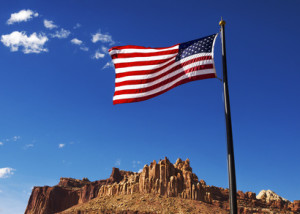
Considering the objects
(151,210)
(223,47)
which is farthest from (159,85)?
(151,210)

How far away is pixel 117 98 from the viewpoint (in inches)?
669

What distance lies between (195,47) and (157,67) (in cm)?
264

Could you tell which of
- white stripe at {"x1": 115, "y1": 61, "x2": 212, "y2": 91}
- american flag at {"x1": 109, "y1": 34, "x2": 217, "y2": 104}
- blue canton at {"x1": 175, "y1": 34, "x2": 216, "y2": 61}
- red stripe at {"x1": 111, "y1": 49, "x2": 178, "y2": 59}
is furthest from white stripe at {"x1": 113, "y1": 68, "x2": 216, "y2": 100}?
red stripe at {"x1": 111, "y1": 49, "x2": 178, "y2": 59}

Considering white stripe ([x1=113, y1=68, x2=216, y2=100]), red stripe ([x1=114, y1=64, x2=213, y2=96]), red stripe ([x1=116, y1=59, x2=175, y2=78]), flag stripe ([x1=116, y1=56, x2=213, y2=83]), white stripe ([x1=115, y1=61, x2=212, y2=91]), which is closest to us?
white stripe ([x1=113, y1=68, x2=216, y2=100])

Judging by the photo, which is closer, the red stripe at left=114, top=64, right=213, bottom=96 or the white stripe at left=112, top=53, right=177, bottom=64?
the red stripe at left=114, top=64, right=213, bottom=96

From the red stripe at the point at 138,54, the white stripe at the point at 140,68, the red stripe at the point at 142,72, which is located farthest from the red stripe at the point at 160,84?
the red stripe at the point at 138,54

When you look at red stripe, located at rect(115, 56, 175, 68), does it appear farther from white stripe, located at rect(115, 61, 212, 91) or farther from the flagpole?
the flagpole

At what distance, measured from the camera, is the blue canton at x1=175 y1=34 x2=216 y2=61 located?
48.0 ft

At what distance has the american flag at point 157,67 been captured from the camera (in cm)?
1462

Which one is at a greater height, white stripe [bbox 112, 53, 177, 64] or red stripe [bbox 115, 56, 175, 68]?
white stripe [bbox 112, 53, 177, 64]

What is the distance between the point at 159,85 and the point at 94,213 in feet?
503

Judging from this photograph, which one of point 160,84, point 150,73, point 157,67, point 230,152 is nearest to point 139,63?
point 150,73

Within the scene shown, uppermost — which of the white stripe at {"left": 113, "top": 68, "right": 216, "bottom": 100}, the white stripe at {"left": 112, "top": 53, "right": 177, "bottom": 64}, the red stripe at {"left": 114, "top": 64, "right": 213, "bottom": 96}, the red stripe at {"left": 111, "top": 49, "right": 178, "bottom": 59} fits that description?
the red stripe at {"left": 111, "top": 49, "right": 178, "bottom": 59}

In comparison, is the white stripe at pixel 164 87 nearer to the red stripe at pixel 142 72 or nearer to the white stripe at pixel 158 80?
the white stripe at pixel 158 80
